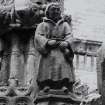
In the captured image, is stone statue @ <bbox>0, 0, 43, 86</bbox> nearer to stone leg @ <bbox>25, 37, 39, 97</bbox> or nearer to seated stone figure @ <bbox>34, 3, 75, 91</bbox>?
stone leg @ <bbox>25, 37, 39, 97</bbox>

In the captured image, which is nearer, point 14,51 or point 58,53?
point 58,53

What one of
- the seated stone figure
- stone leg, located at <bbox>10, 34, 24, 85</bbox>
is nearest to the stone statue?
stone leg, located at <bbox>10, 34, 24, 85</bbox>

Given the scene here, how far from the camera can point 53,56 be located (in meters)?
7.68

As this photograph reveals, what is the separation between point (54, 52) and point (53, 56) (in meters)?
0.07

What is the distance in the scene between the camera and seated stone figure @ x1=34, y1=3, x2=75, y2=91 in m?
7.57

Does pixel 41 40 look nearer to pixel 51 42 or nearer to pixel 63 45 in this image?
pixel 51 42

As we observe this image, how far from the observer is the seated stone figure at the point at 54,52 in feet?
24.8


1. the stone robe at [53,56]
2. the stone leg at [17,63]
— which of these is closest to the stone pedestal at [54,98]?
the stone robe at [53,56]

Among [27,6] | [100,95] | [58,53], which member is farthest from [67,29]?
[100,95]

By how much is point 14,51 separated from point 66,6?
52.8 feet

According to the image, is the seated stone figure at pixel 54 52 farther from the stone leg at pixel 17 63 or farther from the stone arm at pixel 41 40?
the stone leg at pixel 17 63

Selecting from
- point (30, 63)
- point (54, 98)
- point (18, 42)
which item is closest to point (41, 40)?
point (54, 98)

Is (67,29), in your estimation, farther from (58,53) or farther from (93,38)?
(93,38)

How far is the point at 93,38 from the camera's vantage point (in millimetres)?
24578
